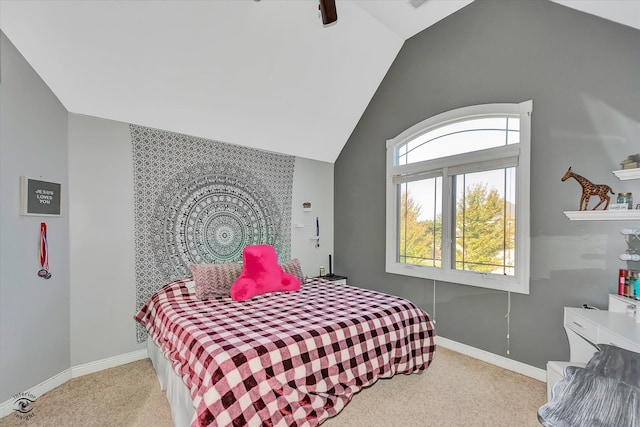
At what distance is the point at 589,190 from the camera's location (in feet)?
7.21

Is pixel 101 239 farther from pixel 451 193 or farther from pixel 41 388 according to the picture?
pixel 451 193

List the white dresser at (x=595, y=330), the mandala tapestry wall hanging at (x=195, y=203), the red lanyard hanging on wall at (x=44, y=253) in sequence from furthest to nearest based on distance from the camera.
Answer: the mandala tapestry wall hanging at (x=195, y=203)
the red lanyard hanging on wall at (x=44, y=253)
the white dresser at (x=595, y=330)

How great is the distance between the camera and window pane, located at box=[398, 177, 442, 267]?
3352 mm

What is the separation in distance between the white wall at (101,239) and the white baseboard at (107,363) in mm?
36

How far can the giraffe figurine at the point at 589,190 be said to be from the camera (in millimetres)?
2143

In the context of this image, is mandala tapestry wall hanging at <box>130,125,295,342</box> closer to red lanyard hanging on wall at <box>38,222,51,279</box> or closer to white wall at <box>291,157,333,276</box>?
white wall at <box>291,157,333,276</box>

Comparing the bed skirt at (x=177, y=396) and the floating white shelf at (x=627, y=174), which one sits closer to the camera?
the bed skirt at (x=177, y=396)

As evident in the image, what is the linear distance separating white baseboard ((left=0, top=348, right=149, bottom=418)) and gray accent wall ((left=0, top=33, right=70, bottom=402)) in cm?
4

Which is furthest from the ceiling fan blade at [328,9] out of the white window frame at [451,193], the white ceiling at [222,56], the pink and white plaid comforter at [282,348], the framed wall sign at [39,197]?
the framed wall sign at [39,197]

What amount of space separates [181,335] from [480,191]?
291 cm

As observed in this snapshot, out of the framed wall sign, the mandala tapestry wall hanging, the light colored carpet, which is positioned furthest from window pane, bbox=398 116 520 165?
the framed wall sign

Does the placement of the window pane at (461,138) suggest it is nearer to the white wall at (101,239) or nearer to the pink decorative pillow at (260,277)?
the pink decorative pillow at (260,277)

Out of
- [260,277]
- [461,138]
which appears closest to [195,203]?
[260,277]

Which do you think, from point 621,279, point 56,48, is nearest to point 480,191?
point 621,279
